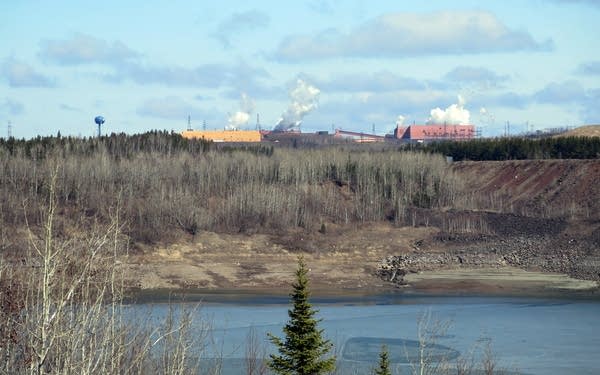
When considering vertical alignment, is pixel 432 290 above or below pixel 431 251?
below

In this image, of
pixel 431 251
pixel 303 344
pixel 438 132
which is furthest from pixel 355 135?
pixel 303 344

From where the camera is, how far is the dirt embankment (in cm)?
6619

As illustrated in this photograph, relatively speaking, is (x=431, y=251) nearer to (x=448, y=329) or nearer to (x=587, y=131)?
(x=448, y=329)

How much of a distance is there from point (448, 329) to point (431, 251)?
30435 millimetres

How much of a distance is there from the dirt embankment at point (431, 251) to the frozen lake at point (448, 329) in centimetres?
700

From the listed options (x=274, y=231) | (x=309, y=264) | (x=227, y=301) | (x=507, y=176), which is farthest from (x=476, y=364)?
(x=507, y=176)

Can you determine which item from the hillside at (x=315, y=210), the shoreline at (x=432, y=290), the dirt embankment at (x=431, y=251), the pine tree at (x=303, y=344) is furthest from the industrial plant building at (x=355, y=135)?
the pine tree at (x=303, y=344)

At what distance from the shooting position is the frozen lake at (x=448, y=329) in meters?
36.2

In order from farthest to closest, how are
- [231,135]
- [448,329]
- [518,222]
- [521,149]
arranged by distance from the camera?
[231,135]
[521,149]
[518,222]
[448,329]

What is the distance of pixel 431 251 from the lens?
74375 millimetres

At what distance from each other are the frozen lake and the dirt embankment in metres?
7.00

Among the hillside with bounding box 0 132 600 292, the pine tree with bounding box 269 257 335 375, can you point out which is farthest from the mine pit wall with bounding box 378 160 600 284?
the pine tree with bounding box 269 257 335 375

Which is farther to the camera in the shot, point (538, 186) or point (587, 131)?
point (587, 131)

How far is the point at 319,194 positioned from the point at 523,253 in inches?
798
